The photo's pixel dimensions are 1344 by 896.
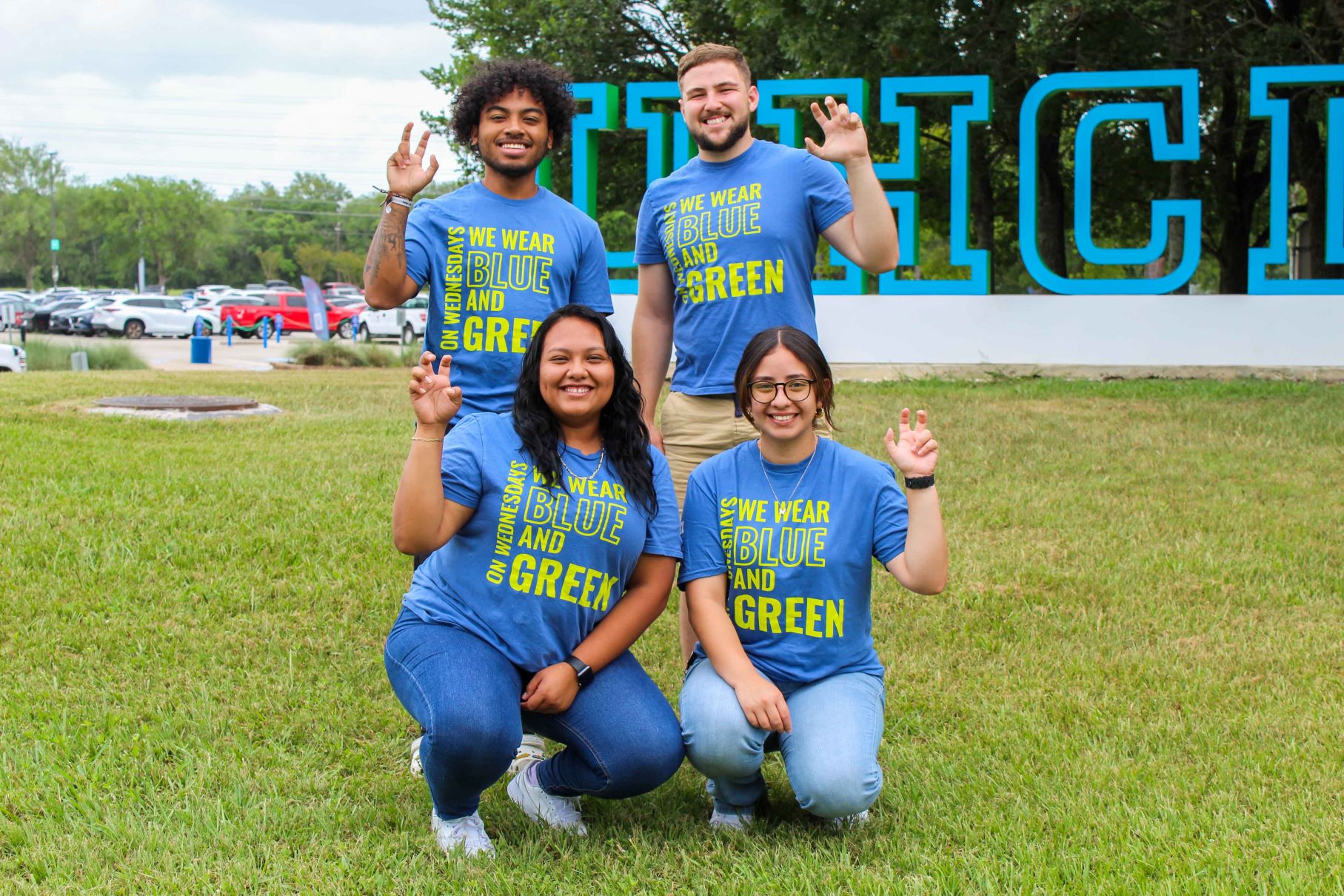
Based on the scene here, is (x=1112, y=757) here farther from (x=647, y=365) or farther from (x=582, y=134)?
(x=582, y=134)

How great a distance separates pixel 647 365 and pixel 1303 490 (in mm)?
5228

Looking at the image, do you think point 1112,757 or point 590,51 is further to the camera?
point 590,51

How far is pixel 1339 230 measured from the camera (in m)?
14.4

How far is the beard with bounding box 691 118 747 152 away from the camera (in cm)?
366

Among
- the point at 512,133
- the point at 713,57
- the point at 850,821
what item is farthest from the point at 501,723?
the point at 713,57

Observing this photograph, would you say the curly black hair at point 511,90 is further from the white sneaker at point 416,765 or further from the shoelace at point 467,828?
the shoelace at point 467,828

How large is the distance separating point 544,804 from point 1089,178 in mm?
13361

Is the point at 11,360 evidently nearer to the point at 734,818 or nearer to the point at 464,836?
the point at 464,836

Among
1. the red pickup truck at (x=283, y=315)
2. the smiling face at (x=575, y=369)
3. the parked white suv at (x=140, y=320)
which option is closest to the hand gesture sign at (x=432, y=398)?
the smiling face at (x=575, y=369)

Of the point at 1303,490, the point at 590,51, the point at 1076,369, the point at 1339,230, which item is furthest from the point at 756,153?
the point at 590,51

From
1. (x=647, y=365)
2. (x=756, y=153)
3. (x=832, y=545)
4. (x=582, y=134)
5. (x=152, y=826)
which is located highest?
(x=582, y=134)

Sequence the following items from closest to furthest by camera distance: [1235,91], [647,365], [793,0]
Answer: [647,365] < [793,0] < [1235,91]

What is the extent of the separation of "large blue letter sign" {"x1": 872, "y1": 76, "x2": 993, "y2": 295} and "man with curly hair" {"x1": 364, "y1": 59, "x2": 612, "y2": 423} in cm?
1173

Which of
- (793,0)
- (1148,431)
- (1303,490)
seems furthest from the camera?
(793,0)
